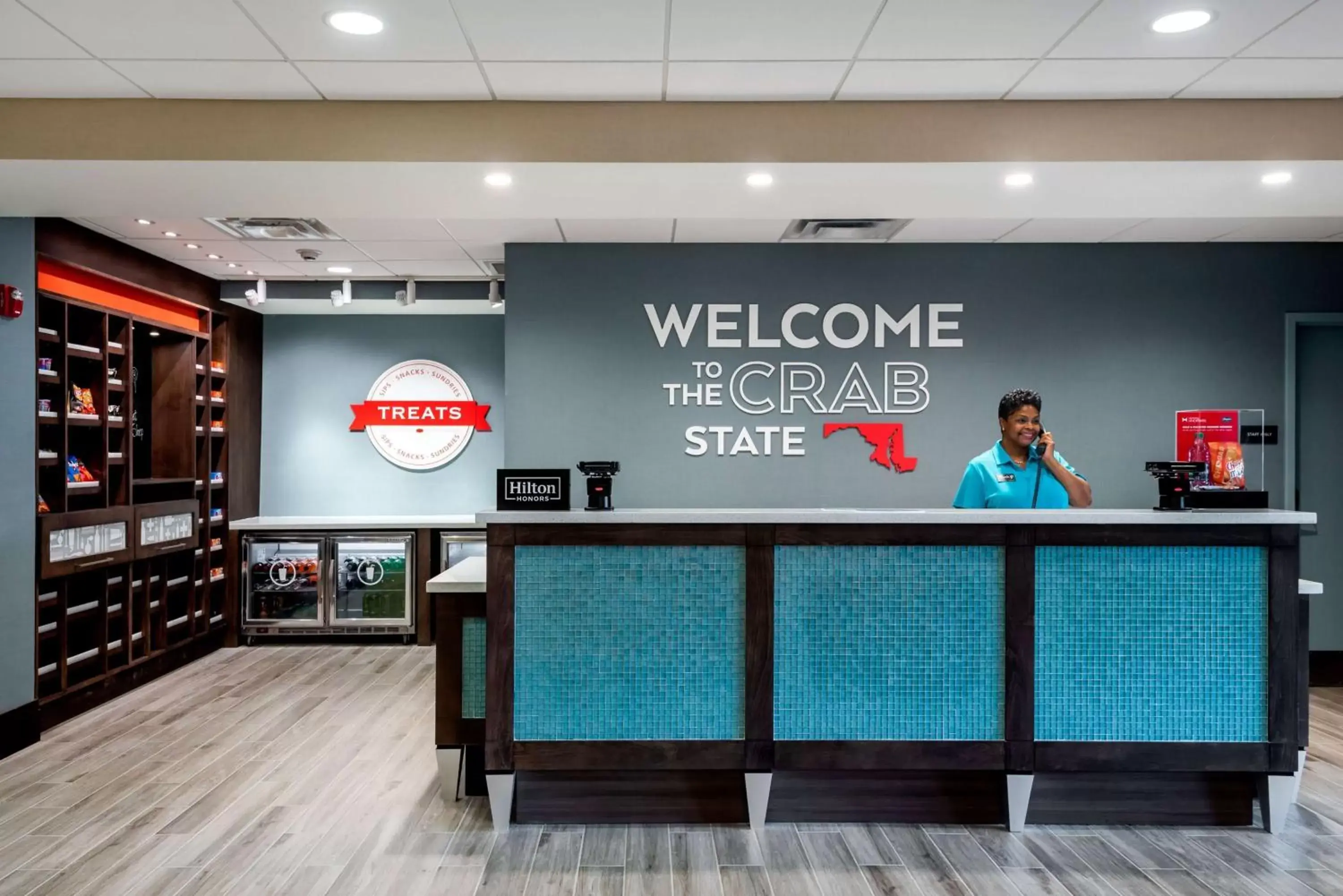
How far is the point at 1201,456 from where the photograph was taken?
134 inches

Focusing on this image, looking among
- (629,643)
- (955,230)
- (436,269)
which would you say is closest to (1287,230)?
(955,230)

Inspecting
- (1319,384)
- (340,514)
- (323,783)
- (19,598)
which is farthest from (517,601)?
(1319,384)

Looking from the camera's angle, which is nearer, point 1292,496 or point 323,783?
point 323,783

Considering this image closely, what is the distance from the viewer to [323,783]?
3816mm

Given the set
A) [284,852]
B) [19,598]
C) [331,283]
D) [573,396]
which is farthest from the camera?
[331,283]

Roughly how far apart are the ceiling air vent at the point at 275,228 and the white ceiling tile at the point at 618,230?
1393 mm

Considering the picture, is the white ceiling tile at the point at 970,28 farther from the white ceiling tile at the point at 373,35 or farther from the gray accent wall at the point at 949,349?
the gray accent wall at the point at 949,349

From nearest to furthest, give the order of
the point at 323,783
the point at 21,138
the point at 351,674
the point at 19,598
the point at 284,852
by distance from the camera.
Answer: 1. the point at 284,852
2. the point at 21,138
3. the point at 323,783
4. the point at 19,598
5. the point at 351,674

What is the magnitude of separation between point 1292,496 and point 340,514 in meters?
6.85

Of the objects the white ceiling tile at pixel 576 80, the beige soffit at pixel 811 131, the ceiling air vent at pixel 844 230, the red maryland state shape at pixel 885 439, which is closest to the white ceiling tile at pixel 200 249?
the beige soffit at pixel 811 131

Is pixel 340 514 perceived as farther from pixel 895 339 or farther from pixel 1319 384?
pixel 1319 384

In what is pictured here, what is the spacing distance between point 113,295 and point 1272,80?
627 centimetres

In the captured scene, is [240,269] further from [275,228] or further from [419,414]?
[419,414]

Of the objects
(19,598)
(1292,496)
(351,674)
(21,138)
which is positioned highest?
(21,138)
